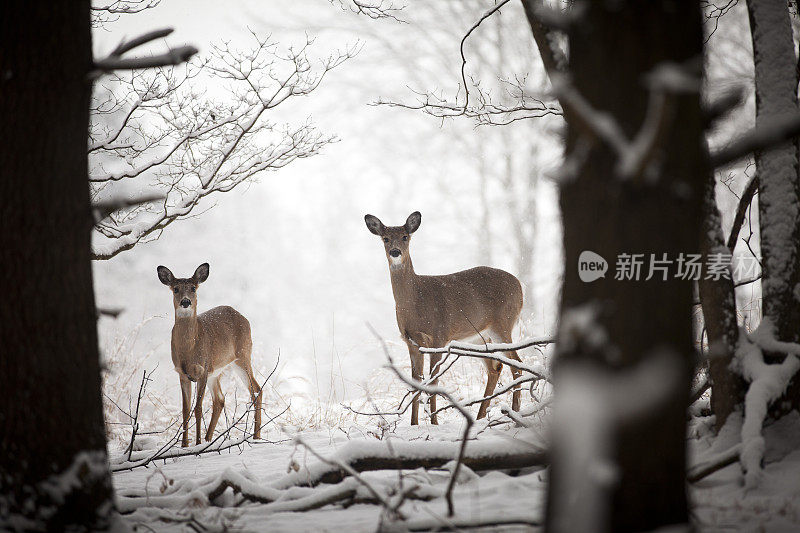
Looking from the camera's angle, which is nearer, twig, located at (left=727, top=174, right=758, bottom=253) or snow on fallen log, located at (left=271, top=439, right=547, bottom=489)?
snow on fallen log, located at (left=271, top=439, right=547, bottom=489)

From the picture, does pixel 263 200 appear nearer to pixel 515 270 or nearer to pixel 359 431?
pixel 515 270

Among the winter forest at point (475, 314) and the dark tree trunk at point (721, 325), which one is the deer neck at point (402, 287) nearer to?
the winter forest at point (475, 314)

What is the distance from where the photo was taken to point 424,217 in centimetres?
1902

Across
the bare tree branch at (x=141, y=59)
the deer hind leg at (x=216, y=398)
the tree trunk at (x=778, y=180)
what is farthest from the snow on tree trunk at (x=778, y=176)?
the deer hind leg at (x=216, y=398)

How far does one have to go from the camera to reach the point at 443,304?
686cm

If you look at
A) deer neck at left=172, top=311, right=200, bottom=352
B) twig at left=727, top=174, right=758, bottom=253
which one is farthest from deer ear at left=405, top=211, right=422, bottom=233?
twig at left=727, top=174, right=758, bottom=253

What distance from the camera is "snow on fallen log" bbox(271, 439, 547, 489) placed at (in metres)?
2.76

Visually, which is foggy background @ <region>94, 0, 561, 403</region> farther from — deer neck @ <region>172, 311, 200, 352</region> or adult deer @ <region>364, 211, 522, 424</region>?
deer neck @ <region>172, 311, 200, 352</region>

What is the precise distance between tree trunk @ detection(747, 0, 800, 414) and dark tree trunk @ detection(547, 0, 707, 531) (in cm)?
185

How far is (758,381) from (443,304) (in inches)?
168

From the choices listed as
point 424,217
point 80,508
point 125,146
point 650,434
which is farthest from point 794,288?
point 424,217

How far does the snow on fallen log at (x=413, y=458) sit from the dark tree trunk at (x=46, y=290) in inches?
36.8

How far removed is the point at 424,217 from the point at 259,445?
14238 millimetres

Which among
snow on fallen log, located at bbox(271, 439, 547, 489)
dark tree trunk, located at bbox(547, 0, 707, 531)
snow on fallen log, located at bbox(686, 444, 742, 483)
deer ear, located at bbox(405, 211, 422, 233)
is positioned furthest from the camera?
deer ear, located at bbox(405, 211, 422, 233)
